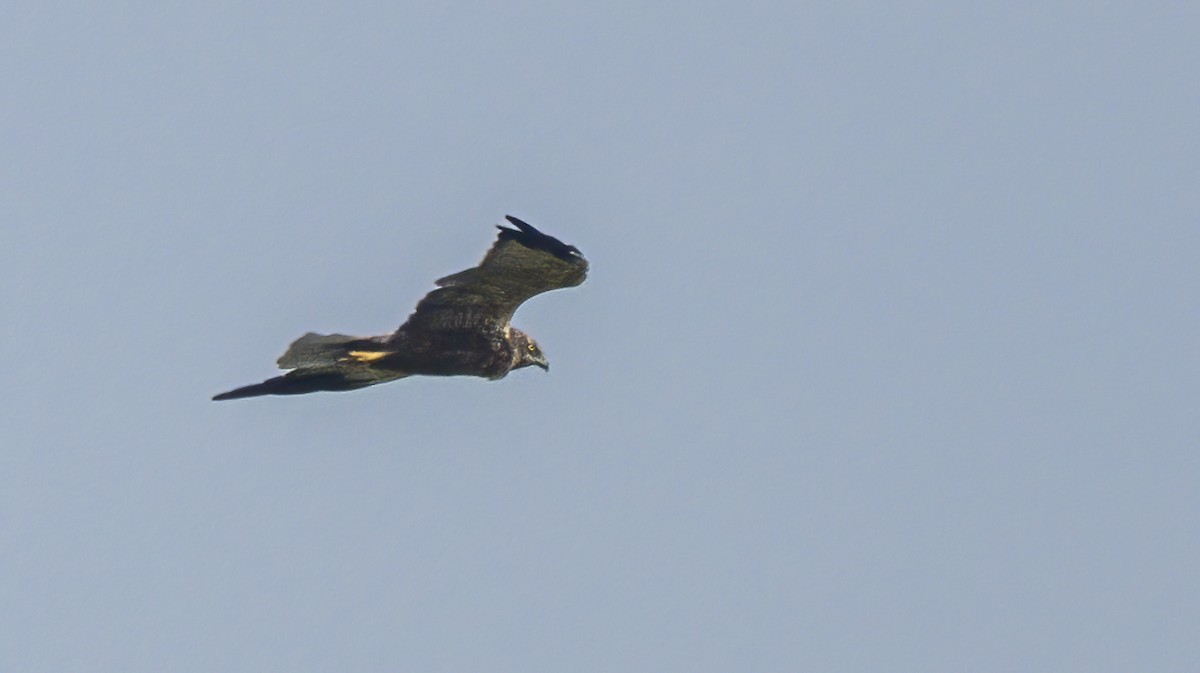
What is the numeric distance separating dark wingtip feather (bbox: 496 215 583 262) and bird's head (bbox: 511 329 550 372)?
2.24m

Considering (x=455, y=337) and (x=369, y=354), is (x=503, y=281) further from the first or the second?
(x=369, y=354)

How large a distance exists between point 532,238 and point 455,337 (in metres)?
1.91

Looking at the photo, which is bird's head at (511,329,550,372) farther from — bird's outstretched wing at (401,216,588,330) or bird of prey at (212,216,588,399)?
bird's outstretched wing at (401,216,588,330)

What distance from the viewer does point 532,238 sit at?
22.5 metres

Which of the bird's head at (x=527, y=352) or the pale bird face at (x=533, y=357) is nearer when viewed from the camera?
the bird's head at (x=527, y=352)

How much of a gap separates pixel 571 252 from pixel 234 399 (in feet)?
13.3

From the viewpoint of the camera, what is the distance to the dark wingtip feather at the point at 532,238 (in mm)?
22406

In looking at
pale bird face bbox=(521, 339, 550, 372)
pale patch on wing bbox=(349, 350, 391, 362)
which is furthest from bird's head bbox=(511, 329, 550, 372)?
pale patch on wing bbox=(349, 350, 391, 362)

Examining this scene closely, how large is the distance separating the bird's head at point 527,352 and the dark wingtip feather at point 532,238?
88.3 inches

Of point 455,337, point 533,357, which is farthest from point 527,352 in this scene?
point 455,337

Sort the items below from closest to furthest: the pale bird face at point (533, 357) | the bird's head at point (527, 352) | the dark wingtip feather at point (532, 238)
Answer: the dark wingtip feather at point (532, 238), the bird's head at point (527, 352), the pale bird face at point (533, 357)

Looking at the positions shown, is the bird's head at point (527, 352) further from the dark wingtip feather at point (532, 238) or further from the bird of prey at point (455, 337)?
the dark wingtip feather at point (532, 238)

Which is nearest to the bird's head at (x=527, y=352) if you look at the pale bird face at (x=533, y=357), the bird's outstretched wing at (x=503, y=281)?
the pale bird face at (x=533, y=357)

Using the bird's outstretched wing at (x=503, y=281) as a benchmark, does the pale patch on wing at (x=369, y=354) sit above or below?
below
